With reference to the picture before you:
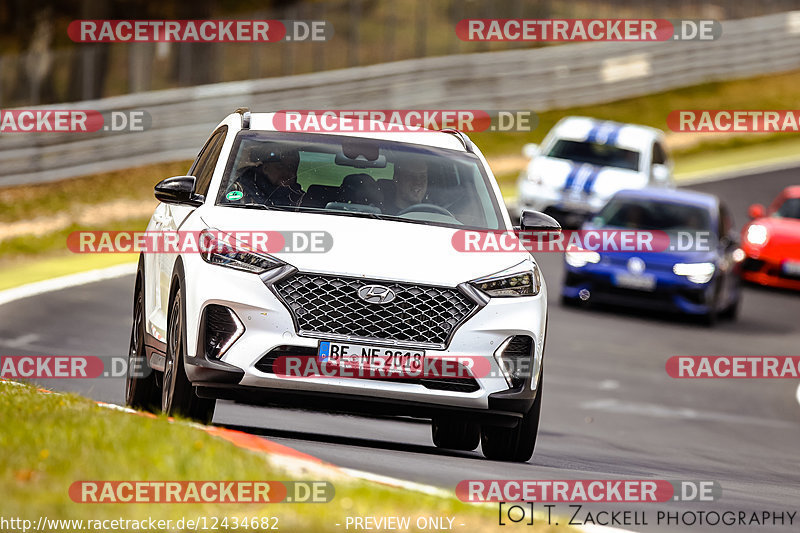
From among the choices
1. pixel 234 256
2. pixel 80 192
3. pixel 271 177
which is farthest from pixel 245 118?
pixel 80 192

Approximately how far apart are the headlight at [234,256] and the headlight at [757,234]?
16598 millimetres

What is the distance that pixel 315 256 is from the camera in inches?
339

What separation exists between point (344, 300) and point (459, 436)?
8.18 ft

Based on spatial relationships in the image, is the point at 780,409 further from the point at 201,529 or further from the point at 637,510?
the point at 201,529

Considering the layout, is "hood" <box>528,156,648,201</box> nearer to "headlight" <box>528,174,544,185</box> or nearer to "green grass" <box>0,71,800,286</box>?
"headlight" <box>528,174,544,185</box>

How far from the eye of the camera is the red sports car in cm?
2405

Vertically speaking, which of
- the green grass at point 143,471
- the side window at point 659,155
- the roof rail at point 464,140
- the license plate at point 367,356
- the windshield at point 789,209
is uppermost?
the roof rail at point 464,140

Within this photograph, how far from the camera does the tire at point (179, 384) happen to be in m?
8.83

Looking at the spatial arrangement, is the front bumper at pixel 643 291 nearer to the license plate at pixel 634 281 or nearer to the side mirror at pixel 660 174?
the license plate at pixel 634 281

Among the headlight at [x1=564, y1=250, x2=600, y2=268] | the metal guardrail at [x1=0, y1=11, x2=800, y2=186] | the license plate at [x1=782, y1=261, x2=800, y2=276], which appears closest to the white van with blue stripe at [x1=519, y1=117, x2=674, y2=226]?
the license plate at [x1=782, y1=261, x2=800, y2=276]

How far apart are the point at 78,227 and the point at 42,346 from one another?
1026cm

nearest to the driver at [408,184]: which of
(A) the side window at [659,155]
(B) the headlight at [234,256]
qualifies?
(B) the headlight at [234,256]

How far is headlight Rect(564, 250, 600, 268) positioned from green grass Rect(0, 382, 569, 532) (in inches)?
515

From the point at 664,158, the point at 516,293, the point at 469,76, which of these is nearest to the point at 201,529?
the point at 516,293
